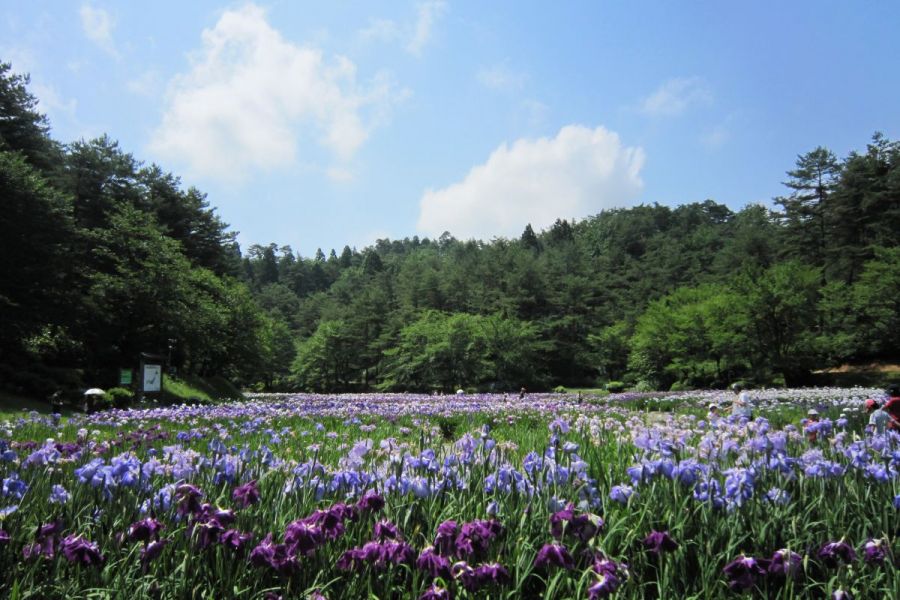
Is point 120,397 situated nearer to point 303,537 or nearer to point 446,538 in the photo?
point 303,537

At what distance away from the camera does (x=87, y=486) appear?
11.1 feet

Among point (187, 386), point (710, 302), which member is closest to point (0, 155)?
point (187, 386)

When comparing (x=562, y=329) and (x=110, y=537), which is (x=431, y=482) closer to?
(x=110, y=537)

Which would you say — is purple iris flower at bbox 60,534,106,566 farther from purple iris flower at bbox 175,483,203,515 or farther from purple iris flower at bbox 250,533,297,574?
purple iris flower at bbox 250,533,297,574

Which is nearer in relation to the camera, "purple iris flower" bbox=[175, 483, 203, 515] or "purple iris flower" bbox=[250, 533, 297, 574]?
"purple iris flower" bbox=[250, 533, 297, 574]

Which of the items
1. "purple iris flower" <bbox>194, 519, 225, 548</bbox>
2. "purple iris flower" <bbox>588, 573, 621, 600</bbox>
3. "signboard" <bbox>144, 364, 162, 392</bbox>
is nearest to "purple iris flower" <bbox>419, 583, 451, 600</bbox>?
"purple iris flower" <bbox>588, 573, 621, 600</bbox>

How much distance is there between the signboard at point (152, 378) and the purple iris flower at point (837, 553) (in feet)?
58.0

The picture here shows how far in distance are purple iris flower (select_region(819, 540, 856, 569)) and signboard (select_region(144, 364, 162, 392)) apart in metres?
17.7

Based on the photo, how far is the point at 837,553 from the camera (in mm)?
2467

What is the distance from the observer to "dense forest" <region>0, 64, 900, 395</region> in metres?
22.4

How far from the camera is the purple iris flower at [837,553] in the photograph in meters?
2.41

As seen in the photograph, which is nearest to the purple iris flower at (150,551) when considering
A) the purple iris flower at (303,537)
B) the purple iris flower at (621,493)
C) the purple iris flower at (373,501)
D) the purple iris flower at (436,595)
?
the purple iris flower at (303,537)

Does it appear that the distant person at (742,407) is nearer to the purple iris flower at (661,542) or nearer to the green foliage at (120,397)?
the purple iris flower at (661,542)

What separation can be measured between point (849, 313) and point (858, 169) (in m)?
15.3
